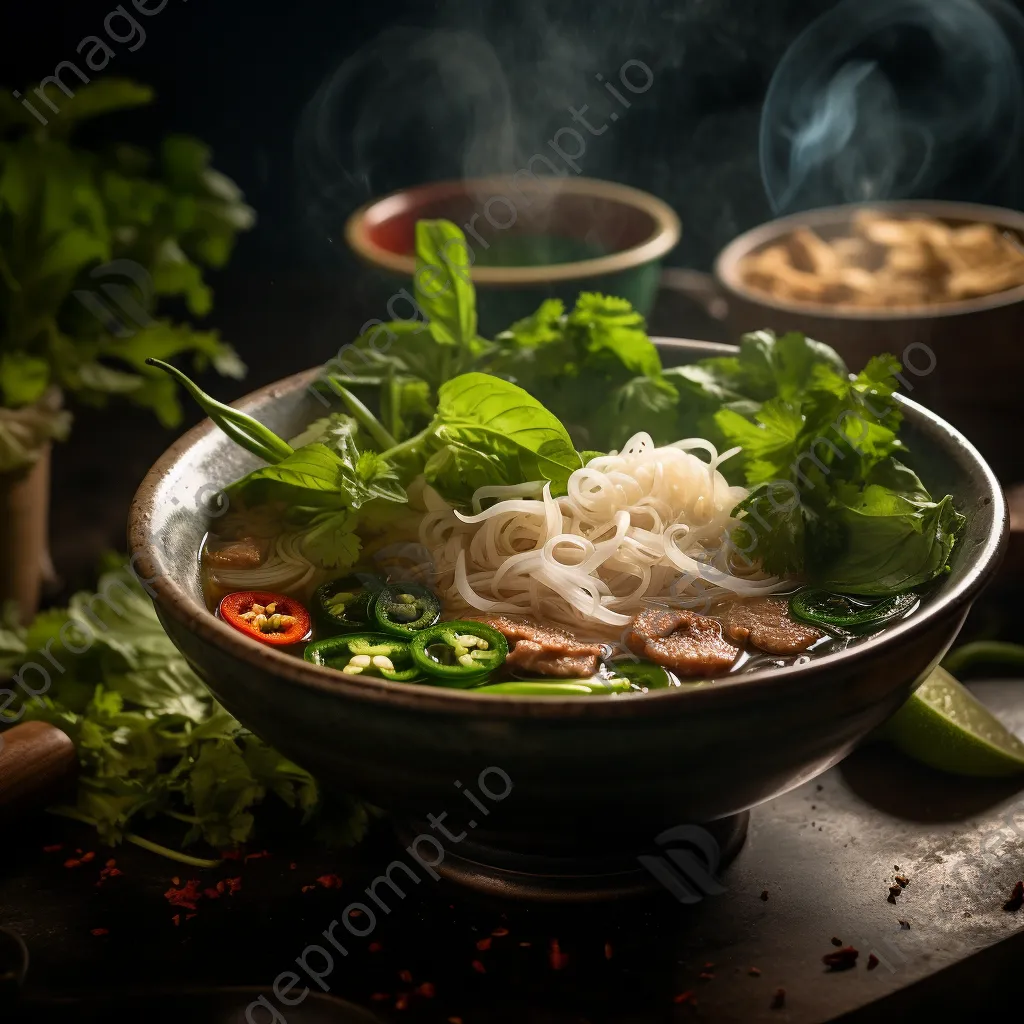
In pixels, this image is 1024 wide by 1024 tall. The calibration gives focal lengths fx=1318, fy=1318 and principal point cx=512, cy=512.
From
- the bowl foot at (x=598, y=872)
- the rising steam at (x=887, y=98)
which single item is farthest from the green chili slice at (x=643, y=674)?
the rising steam at (x=887, y=98)

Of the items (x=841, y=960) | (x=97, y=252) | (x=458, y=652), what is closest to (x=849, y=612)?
(x=841, y=960)

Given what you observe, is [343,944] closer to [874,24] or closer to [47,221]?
[47,221]

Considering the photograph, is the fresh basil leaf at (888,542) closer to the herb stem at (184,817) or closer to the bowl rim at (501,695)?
the bowl rim at (501,695)

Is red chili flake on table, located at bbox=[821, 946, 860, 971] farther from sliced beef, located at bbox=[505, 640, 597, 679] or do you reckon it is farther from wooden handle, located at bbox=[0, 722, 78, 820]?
wooden handle, located at bbox=[0, 722, 78, 820]

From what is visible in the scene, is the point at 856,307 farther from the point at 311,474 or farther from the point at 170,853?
the point at 170,853

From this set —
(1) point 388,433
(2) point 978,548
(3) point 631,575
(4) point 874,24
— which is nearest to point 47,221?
(1) point 388,433

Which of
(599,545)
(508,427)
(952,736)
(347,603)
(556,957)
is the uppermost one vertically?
(508,427)

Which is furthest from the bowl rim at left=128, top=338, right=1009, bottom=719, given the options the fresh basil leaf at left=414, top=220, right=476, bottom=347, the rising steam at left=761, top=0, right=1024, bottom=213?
the rising steam at left=761, top=0, right=1024, bottom=213
